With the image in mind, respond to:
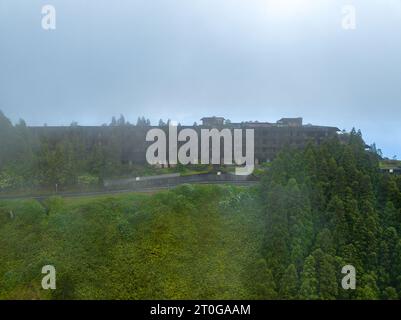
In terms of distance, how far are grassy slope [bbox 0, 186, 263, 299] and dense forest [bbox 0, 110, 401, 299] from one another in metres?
0.04

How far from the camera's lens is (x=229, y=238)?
14.1 m

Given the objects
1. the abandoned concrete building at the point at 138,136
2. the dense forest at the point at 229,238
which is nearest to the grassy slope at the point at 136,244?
the dense forest at the point at 229,238

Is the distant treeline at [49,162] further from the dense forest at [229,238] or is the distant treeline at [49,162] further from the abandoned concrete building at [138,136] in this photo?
the dense forest at [229,238]

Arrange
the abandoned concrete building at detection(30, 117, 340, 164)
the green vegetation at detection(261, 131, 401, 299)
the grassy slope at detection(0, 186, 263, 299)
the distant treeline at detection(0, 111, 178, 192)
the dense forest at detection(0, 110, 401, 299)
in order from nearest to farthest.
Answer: the green vegetation at detection(261, 131, 401, 299)
the dense forest at detection(0, 110, 401, 299)
the grassy slope at detection(0, 186, 263, 299)
the distant treeline at detection(0, 111, 178, 192)
the abandoned concrete building at detection(30, 117, 340, 164)

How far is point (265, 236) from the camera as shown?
1328 cm

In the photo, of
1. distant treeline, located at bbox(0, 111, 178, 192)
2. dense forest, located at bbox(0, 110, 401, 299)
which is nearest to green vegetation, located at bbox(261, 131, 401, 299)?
dense forest, located at bbox(0, 110, 401, 299)

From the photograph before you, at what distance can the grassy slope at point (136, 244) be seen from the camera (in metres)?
12.6

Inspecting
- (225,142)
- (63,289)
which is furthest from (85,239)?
(225,142)

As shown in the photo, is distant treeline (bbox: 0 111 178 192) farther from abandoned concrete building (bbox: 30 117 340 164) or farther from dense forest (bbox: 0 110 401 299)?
dense forest (bbox: 0 110 401 299)

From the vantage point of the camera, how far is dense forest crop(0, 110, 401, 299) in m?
12.2

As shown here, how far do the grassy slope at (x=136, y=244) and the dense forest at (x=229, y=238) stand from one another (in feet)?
0.13

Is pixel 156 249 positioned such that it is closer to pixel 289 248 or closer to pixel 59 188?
pixel 289 248

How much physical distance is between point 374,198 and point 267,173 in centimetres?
441
